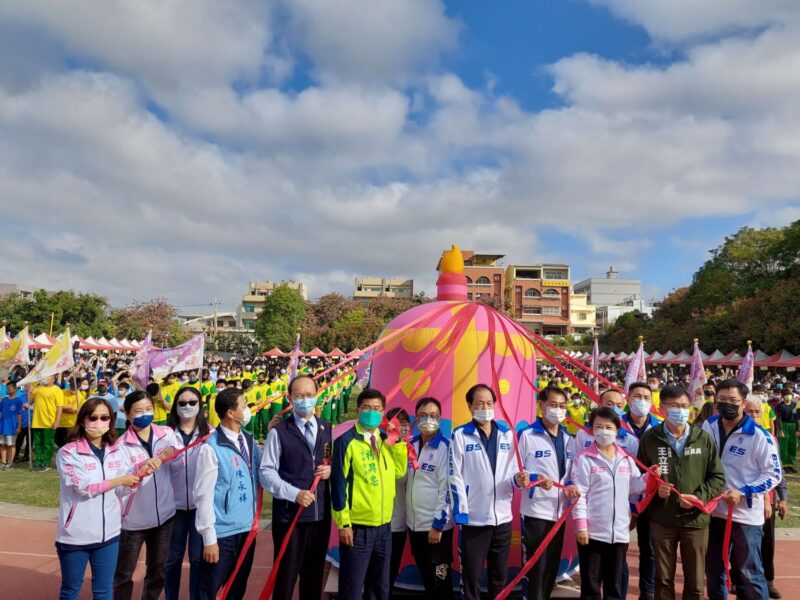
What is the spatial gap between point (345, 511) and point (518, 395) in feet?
7.64

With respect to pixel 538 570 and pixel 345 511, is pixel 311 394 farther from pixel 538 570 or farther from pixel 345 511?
pixel 538 570

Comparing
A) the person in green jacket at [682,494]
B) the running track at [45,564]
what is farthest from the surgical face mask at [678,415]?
the running track at [45,564]

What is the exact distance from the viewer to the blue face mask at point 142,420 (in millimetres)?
4410

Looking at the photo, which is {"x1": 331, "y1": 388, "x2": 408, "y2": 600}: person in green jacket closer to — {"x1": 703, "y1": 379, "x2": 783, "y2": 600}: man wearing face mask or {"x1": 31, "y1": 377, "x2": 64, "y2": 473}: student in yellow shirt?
{"x1": 703, "y1": 379, "x2": 783, "y2": 600}: man wearing face mask

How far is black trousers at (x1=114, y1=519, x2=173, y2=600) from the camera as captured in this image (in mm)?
4355

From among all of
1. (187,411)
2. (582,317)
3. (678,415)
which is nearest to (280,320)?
(187,411)

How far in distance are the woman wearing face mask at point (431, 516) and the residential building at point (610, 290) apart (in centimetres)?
10251

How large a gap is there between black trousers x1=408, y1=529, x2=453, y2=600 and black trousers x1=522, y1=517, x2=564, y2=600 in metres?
0.59

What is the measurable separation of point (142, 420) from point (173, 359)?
6.51m

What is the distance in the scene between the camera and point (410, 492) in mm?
4547

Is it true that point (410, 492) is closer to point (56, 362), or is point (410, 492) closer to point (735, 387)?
point (735, 387)

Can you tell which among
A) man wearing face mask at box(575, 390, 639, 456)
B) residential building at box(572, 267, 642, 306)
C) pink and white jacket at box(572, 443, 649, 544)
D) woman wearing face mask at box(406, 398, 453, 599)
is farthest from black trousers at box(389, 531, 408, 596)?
residential building at box(572, 267, 642, 306)

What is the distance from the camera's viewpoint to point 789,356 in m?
25.3

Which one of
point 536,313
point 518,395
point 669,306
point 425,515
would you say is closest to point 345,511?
point 425,515
